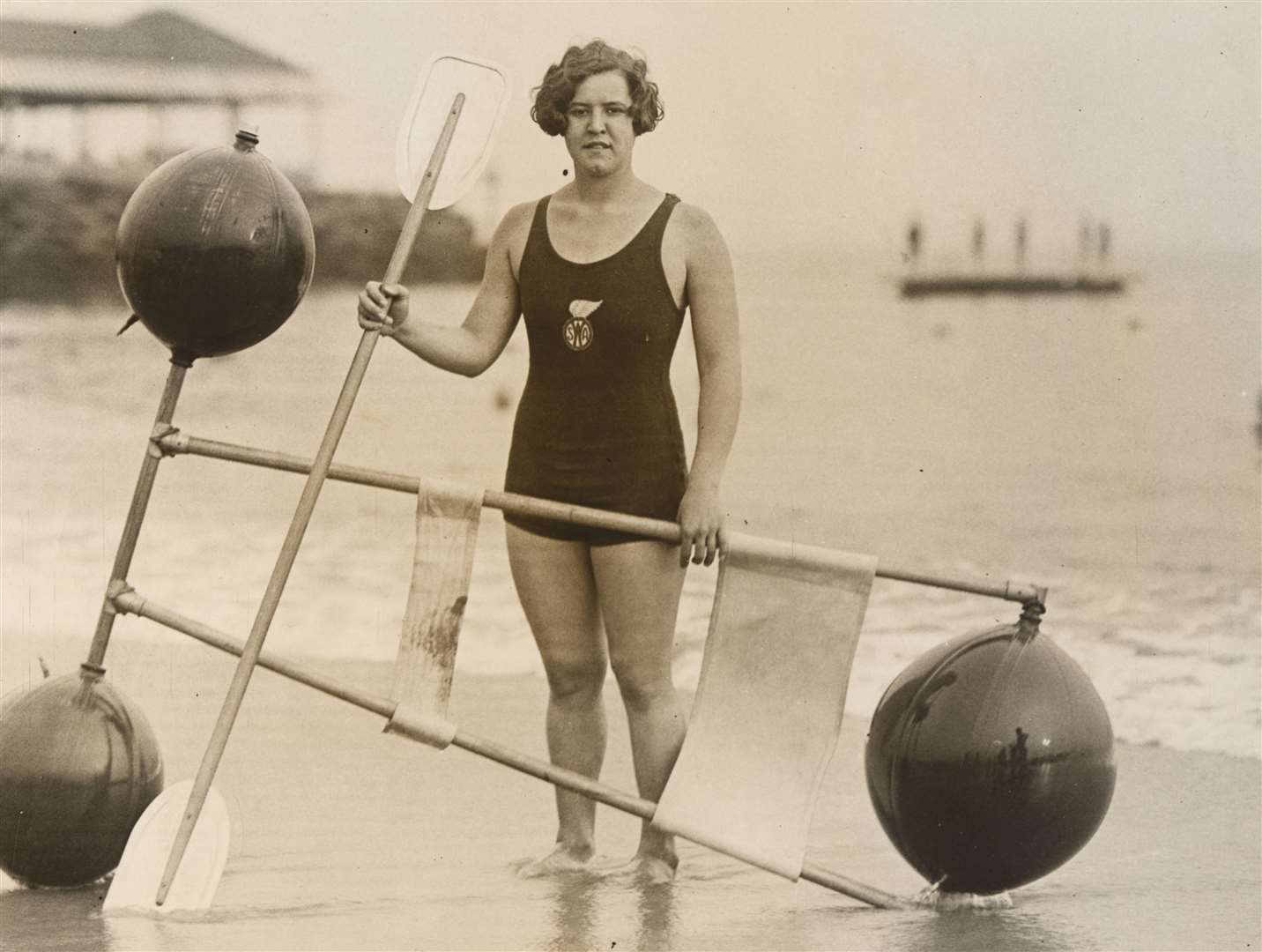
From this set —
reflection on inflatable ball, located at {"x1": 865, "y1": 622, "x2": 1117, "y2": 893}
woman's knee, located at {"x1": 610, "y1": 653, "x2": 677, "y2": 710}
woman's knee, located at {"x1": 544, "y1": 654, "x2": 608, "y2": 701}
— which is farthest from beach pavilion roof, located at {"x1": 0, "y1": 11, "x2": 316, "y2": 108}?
reflection on inflatable ball, located at {"x1": 865, "y1": 622, "x2": 1117, "y2": 893}

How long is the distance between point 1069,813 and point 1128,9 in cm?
872

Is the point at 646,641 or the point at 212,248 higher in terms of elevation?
the point at 212,248

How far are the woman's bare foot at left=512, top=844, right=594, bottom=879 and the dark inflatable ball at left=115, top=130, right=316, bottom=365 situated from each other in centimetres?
123

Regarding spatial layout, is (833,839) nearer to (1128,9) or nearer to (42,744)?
(42,744)

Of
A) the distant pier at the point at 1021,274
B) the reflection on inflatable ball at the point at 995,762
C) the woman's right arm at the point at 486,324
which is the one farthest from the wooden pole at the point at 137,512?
the distant pier at the point at 1021,274

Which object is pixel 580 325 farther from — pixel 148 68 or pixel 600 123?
pixel 148 68

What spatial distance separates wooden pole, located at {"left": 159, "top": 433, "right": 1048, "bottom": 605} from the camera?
11.2 feet

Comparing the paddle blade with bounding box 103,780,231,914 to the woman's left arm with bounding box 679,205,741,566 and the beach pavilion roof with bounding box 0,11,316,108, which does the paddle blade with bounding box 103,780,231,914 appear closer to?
the woman's left arm with bounding box 679,205,741,566

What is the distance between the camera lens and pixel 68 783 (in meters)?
3.47

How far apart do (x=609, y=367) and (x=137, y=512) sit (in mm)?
955

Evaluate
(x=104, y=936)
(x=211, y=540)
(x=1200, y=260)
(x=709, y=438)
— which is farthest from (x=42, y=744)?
(x=1200, y=260)

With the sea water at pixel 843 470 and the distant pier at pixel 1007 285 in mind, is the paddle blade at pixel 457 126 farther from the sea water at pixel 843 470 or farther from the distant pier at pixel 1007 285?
the distant pier at pixel 1007 285

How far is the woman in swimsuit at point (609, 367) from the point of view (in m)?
3.50

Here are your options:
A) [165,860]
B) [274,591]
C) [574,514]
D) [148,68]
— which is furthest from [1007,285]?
[165,860]
